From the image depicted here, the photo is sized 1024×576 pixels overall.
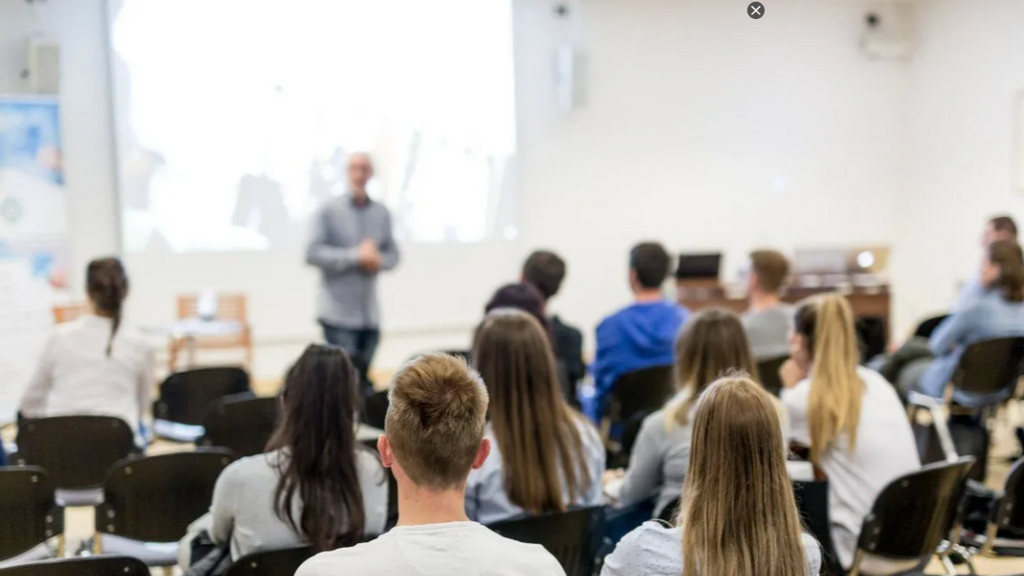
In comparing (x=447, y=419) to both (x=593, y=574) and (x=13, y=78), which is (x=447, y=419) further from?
(x=13, y=78)

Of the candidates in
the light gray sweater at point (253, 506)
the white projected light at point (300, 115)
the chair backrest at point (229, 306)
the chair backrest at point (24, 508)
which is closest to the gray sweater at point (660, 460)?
the light gray sweater at point (253, 506)

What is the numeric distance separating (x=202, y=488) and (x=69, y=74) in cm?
541

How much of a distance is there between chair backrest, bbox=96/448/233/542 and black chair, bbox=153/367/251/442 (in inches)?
56.1

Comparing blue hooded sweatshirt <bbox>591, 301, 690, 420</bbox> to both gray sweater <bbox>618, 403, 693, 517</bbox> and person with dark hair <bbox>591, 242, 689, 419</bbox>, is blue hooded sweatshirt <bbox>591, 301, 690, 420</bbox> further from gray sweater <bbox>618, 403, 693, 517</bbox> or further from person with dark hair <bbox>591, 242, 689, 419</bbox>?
gray sweater <bbox>618, 403, 693, 517</bbox>

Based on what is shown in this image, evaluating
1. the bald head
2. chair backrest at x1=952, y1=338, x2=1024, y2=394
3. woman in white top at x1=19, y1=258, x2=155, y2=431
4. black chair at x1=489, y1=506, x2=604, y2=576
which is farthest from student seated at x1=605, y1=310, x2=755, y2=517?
the bald head

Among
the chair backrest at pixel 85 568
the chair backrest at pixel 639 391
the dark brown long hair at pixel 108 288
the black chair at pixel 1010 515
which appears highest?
the dark brown long hair at pixel 108 288

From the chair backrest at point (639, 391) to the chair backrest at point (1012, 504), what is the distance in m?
1.51

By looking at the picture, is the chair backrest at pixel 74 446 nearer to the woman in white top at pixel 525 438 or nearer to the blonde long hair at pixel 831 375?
the woman in white top at pixel 525 438

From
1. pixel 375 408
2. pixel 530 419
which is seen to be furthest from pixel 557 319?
pixel 530 419

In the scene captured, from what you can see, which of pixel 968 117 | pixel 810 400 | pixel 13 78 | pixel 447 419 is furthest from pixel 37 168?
pixel 968 117

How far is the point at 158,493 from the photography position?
305 cm

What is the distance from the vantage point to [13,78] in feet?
24.1

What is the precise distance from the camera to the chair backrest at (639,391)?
4.40 m

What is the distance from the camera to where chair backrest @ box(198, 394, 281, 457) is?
12.5 ft
